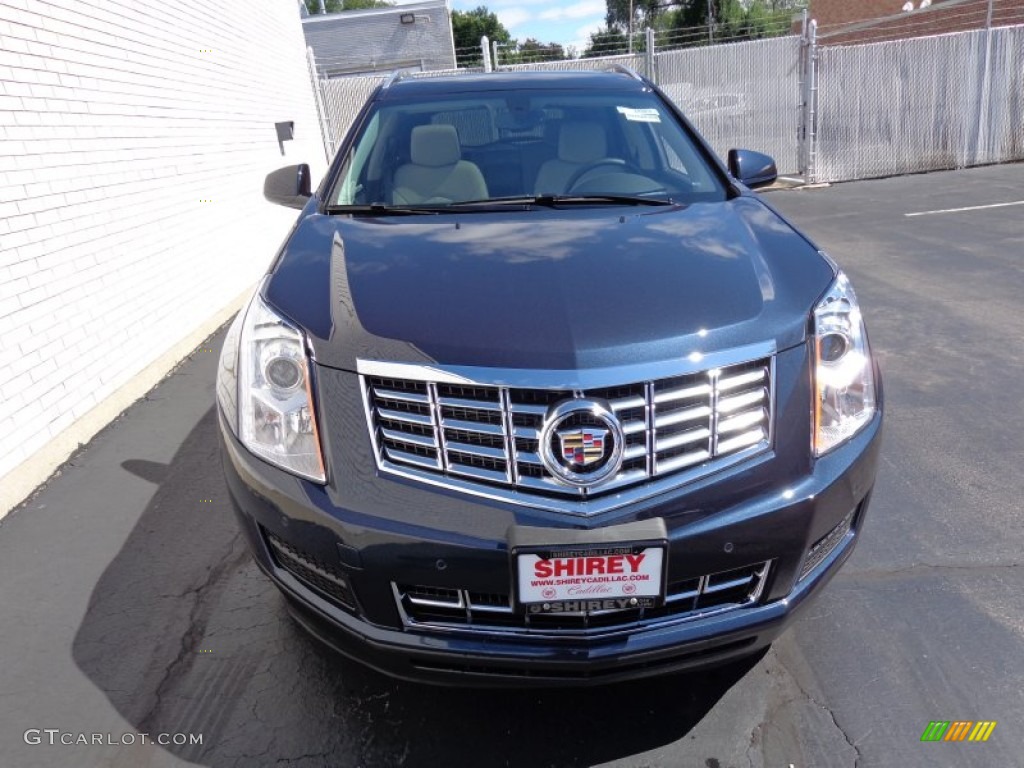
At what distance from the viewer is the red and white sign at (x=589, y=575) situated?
1.62 meters

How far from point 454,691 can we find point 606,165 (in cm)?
213

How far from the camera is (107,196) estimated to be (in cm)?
470

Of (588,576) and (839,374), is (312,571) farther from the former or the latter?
(839,374)

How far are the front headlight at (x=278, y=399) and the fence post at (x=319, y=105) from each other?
12.5 m

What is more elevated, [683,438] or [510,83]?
[510,83]

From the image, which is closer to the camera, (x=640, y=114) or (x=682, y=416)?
(x=682, y=416)

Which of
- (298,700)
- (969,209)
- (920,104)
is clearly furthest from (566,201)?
(920,104)

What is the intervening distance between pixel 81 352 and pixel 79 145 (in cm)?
131

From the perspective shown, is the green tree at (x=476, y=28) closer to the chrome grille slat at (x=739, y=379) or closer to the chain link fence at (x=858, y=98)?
the chain link fence at (x=858, y=98)

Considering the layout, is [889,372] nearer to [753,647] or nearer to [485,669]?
[753,647]

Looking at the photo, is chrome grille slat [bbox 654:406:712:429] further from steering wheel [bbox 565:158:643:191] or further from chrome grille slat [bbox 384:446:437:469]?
steering wheel [bbox 565:158:643:191]

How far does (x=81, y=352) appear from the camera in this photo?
419 centimetres

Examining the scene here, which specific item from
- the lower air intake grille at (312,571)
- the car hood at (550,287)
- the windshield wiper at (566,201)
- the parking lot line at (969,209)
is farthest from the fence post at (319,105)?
the lower air intake grille at (312,571)

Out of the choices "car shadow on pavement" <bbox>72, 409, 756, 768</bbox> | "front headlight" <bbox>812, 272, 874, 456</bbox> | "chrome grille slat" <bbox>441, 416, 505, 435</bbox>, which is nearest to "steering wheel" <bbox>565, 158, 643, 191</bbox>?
"front headlight" <bbox>812, 272, 874, 456</bbox>
